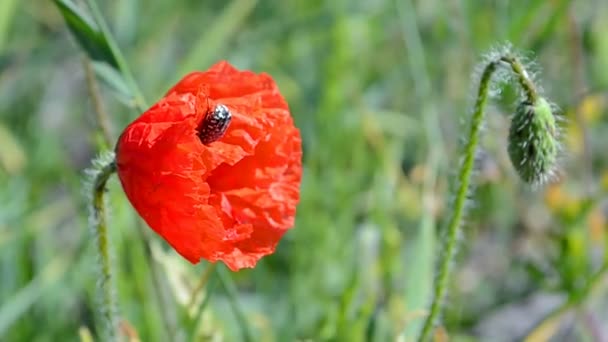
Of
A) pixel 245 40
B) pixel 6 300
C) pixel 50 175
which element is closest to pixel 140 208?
pixel 6 300

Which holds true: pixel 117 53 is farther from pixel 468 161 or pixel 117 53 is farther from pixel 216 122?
pixel 468 161

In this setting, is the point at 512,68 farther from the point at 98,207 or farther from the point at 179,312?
the point at 179,312

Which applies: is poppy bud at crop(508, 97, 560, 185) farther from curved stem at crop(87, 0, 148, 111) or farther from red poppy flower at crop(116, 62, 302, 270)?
curved stem at crop(87, 0, 148, 111)

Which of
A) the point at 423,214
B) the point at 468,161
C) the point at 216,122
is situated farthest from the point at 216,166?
the point at 423,214

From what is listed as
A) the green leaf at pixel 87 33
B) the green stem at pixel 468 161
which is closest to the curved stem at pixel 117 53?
the green leaf at pixel 87 33

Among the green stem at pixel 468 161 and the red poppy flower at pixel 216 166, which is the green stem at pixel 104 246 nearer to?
the red poppy flower at pixel 216 166

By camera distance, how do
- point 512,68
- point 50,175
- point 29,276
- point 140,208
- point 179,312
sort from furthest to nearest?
1. point 50,175
2. point 29,276
3. point 179,312
4. point 512,68
5. point 140,208
